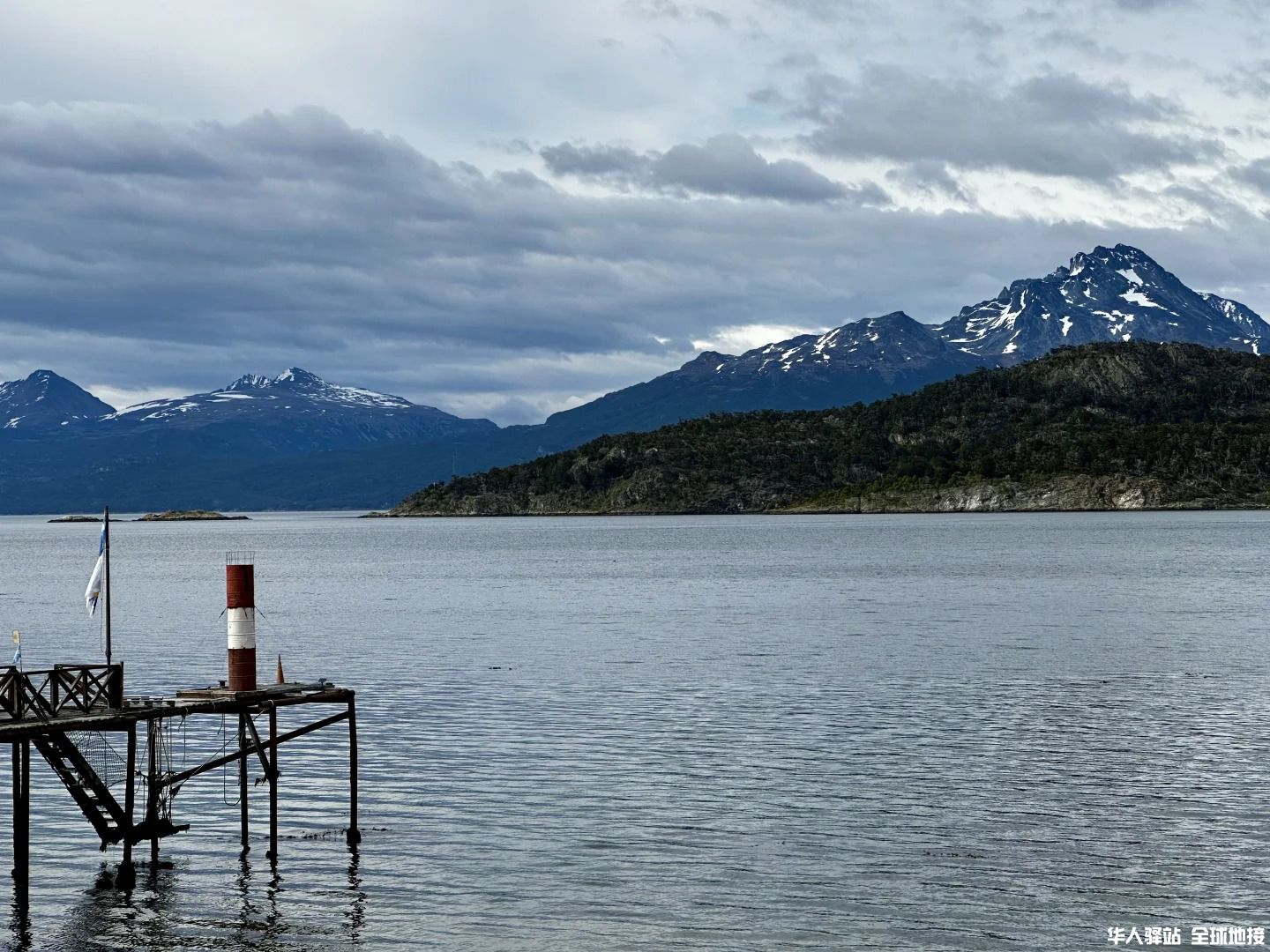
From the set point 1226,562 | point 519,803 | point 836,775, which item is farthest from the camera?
point 1226,562

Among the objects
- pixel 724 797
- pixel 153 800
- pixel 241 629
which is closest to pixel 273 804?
pixel 153 800

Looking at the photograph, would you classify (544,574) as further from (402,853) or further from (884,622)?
(402,853)

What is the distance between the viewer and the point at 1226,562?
15750 centimetres

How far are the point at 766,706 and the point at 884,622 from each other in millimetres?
38850

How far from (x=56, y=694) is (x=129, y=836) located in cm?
390

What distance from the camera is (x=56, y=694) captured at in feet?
116

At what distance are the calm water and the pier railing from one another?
13.0 feet

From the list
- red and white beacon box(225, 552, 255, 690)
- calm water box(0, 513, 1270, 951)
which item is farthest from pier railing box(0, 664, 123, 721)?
calm water box(0, 513, 1270, 951)

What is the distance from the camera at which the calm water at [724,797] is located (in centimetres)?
3100

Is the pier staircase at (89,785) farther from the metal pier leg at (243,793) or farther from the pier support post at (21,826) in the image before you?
the metal pier leg at (243,793)

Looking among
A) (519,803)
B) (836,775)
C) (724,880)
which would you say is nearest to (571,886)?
(724,880)

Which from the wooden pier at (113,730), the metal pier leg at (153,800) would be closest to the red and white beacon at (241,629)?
the wooden pier at (113,730)

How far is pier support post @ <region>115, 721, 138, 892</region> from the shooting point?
3447 cm

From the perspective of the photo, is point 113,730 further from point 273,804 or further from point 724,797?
point 724,797
